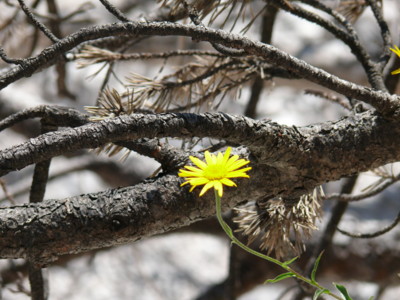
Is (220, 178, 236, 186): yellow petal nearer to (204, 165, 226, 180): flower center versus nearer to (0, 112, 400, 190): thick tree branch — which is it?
(204, 165, 226, 180): flower center

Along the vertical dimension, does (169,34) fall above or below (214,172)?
above

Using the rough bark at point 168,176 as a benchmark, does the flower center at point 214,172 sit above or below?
below

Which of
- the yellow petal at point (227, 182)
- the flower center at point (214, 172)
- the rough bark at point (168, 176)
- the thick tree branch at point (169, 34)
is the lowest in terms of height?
the yellow petal at point (227, 182)

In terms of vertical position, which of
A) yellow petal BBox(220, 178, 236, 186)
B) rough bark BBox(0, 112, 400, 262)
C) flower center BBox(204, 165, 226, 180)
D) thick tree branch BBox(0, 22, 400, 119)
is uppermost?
thick tree branch BBox(0, 22, 400, 119)

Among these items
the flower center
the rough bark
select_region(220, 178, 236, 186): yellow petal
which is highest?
the rough bark

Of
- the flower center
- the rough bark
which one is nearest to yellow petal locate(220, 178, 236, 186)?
the flower center

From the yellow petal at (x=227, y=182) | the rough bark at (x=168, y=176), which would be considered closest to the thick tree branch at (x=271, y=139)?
the rough bark at (x=168, y=176)

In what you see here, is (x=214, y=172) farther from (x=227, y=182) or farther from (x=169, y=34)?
(x=169, y=34)

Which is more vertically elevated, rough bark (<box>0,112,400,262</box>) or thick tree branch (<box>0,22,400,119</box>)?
thick tree branch (<box>0,22,400,119</box>)

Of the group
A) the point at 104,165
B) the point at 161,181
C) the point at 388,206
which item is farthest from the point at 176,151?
the point at 388,206

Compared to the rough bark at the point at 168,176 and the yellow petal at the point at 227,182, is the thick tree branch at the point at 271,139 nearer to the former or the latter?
the rough bark at the point at 168,176

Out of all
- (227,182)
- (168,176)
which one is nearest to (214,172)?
(227,182)

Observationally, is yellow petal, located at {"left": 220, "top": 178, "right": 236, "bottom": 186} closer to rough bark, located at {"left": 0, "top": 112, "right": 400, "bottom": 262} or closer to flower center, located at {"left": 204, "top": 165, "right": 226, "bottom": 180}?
flower center, located at {"left": 204, "top": 165, "right": 226, "bottom": 180}
